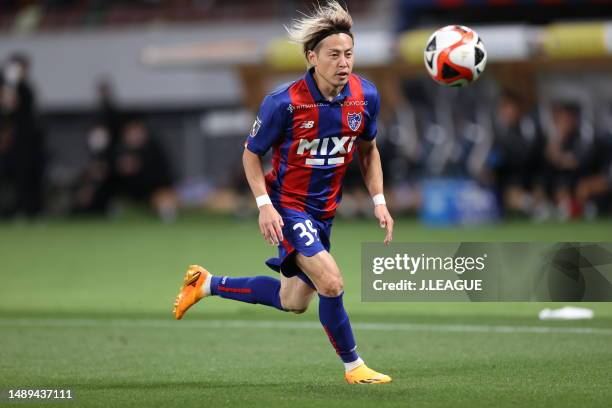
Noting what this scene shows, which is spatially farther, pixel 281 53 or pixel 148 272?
pixel 281 53

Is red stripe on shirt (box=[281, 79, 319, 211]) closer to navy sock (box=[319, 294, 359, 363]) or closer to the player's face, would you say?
the player's face

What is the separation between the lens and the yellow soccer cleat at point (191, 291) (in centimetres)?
861

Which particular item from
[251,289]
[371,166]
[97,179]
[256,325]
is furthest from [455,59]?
[97,179]

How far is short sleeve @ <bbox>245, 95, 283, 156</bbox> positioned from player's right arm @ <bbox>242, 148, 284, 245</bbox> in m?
0.06

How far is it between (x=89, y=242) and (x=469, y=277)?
40.1 feet

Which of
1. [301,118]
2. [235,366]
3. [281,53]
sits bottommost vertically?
[235,366]

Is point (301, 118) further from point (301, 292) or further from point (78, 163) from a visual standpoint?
point (78, 163)

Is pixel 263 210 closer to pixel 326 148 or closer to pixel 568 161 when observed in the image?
pixel 326 148

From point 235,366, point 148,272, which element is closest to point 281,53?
point 148,272

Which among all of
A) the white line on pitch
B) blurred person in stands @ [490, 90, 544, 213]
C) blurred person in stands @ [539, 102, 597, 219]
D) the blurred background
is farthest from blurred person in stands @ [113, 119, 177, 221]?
the white line on pitch

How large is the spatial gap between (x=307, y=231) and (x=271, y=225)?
0.94 feet

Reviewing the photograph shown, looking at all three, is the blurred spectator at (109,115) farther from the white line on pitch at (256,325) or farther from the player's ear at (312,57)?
the player's ear at (312,57)

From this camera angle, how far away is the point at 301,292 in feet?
25.8

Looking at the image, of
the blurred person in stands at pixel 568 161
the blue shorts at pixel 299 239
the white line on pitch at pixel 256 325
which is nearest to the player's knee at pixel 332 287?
the blue shorts at pixel 299 239
